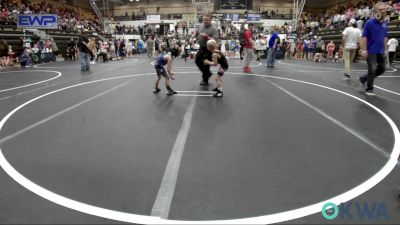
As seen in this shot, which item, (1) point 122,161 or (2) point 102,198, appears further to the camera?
(1) point 122,161

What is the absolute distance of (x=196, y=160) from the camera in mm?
3406

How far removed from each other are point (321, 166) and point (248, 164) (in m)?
0.67

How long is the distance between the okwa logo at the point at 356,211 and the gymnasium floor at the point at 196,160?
0.08 feet

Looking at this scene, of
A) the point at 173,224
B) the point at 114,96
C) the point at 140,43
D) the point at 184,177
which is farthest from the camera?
the point at 140,43

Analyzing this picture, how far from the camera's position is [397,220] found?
7.47 feet

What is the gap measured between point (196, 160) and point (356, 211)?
150 centimetres

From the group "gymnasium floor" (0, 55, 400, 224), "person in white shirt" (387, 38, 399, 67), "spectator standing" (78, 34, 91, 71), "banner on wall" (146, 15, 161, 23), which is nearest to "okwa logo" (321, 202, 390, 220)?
"gymnasium floor" (0, 55, 400, 224)

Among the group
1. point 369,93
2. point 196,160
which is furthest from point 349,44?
point 196,160

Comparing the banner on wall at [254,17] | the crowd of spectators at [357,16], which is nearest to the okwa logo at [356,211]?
the crowd of spectators at [357,16]

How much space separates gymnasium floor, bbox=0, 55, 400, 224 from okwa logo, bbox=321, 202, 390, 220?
2cm

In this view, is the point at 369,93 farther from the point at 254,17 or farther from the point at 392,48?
the point at 254,17

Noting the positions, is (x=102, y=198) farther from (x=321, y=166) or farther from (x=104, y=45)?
(x=104, y=45)

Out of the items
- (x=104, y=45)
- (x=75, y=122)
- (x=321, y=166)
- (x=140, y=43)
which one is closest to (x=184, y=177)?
(x=321, y=166)

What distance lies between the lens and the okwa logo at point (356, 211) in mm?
2334
